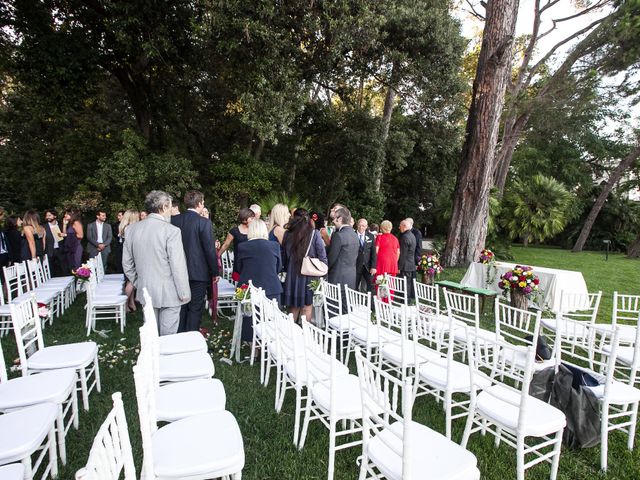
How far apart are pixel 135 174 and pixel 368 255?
6563 millimetres

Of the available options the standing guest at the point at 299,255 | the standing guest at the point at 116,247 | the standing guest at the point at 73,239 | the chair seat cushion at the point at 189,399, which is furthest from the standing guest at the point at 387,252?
the standing guest at the point at 116,247

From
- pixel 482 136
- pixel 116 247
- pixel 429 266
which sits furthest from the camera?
pixel 116 247

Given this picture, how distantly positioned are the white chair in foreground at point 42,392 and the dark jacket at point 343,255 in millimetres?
3445

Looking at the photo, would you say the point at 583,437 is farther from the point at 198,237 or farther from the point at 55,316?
the point at 55,316

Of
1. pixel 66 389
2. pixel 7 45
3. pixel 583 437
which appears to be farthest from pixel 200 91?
pixel 583 437

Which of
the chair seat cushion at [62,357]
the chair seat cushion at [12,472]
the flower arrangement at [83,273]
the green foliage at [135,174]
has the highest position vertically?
the green foliage at [135,174]

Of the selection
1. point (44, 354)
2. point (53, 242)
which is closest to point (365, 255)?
point (44, 354)

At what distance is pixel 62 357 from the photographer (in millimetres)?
3012

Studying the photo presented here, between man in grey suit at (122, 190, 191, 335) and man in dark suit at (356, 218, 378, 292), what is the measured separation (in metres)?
3.49

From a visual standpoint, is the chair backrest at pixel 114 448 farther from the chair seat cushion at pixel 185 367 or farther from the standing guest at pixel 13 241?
the standing guest at pixel 13 241

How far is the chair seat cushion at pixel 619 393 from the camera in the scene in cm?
267

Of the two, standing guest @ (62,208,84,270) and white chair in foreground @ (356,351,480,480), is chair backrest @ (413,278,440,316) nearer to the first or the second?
white chair in foreground @ (356,351,480,480)

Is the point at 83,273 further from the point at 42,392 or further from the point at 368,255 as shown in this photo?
the point at 368,255

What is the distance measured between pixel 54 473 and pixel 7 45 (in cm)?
1076
